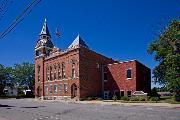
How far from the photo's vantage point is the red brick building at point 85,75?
5016cm

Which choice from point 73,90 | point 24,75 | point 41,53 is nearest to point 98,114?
point 73,90

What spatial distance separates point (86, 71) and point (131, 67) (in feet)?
→ 31.0

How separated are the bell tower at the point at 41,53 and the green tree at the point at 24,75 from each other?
3104 centimetres

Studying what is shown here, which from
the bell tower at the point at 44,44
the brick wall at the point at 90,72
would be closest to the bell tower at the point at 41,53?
the bell tower at the point at 44,44

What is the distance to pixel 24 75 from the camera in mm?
94812

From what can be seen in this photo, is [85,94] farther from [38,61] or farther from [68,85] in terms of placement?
[38,61]

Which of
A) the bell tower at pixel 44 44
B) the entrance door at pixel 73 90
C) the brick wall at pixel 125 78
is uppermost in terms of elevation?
the bell tower at pixel 44 44

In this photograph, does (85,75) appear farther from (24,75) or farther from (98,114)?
(24,75)

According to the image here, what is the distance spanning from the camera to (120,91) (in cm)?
5116

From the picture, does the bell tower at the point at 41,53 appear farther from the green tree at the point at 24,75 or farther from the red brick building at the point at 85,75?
the green tree at the point at 24,75

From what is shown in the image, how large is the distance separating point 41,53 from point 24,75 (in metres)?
34.2

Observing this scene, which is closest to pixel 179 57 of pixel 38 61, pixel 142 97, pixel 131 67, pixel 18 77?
pixel 142 97

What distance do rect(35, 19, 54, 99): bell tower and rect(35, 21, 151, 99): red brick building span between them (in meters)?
0.67

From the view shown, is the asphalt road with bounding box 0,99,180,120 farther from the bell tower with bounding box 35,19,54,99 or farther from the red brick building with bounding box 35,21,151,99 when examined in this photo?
the bell tower with bounding box 35,19,54,99
